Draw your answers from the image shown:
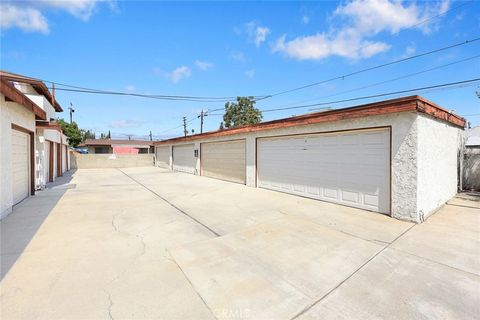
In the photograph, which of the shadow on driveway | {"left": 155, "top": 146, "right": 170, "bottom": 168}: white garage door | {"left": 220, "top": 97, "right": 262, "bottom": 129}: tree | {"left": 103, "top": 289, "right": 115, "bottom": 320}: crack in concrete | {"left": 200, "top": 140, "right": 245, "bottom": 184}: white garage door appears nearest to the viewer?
{"left": 103, "top": 289, "right": 115, "bottom": 320}: crack in concrete

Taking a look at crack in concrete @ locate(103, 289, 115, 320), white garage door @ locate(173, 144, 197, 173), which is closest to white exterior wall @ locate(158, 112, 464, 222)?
crack in concrete @ locate(103, 289, 115, 320)

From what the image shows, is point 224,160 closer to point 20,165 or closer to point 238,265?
point 20,165

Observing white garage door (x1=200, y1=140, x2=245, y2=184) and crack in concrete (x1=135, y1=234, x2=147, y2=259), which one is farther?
white garage door (x1=200, y1=140, x2=245, y2=184)

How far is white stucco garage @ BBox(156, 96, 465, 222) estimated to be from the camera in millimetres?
5344

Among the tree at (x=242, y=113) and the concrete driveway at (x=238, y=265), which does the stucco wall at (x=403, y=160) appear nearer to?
the concrete driveway at (x=238, y=265)

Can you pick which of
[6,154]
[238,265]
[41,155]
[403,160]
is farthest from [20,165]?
[403,160]

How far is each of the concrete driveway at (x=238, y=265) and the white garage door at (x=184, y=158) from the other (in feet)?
34.0

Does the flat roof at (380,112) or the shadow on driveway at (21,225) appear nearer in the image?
the shadow on driveway at (21,225)

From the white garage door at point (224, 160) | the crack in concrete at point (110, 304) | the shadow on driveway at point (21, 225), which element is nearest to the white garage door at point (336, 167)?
the white garage door at point (224, 160)

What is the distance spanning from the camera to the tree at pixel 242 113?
37188 millimetres

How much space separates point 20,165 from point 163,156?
1513cm

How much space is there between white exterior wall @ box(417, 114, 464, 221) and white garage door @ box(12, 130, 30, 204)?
33.3 ft

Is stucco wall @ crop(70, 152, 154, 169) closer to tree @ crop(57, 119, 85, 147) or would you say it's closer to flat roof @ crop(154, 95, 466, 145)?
tree @ crop(57, 119, 85, 147)

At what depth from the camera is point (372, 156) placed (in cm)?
610
